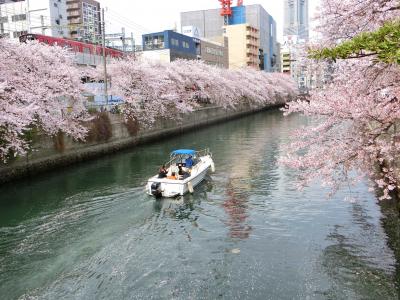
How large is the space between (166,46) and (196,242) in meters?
68.3

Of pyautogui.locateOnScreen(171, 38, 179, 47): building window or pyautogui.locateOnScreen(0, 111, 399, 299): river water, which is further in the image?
pyautogui.locateOnScreen(171, 38, 179, 47): building window

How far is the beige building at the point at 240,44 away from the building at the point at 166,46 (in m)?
30.8

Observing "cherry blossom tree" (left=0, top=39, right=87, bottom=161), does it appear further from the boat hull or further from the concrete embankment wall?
the boat hull

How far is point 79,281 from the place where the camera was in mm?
11086

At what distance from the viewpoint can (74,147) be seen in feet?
93.5

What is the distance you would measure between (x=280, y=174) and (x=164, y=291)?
13896 mm

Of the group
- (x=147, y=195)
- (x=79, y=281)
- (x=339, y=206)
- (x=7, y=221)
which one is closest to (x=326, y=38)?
(x=339, y=206)

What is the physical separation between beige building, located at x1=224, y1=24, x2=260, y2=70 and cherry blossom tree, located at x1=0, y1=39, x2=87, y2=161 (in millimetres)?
87336

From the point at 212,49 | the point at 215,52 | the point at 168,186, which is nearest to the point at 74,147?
the point at 168,186

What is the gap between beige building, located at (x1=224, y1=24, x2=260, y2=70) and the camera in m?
112

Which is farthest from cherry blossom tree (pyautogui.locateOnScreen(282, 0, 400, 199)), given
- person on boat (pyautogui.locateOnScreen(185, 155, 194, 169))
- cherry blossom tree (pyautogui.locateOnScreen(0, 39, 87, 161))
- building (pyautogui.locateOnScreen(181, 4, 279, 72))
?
building (pyautogui.locateOnScreen(181, 4, 279, 72))

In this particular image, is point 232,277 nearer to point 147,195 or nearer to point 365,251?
point 365,251

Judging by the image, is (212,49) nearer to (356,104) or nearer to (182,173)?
(182,173)

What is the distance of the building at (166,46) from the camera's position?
7731 cm
